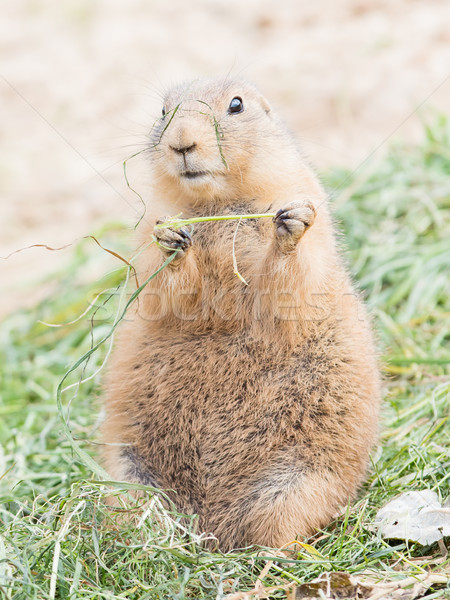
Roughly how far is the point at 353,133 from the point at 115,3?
6287mm

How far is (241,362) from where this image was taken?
13.0ft

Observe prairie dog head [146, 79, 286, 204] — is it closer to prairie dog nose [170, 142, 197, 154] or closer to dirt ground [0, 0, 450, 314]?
prairie dog nose [170, 142, 197, 154]

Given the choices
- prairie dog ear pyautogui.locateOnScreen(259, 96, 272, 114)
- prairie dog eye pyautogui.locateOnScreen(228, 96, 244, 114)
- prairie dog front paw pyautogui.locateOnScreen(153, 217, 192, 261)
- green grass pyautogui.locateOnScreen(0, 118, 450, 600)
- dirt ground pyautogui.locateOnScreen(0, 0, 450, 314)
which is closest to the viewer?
green grass pyautogui.locateOnScreen(0, 118, 450, 600)

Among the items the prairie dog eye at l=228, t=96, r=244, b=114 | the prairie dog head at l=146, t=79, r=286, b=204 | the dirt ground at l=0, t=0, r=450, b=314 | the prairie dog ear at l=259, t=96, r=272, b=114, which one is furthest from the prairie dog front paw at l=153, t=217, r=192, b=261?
the dirt ground at l=0, t=0, r=450, b=314

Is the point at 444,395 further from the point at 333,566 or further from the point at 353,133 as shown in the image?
the point at 353,133

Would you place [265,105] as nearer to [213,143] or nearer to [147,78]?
[213,143]

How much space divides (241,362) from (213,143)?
126 centimetres

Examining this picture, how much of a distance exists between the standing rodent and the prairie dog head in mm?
10

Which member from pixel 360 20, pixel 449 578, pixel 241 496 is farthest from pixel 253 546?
pixel 360 20


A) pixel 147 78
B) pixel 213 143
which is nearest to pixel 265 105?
pixel 213 143

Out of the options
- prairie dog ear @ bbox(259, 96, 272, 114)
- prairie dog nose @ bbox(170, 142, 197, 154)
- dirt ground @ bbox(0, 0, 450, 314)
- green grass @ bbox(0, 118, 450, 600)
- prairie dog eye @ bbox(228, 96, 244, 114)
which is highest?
dirt ground @ bbox(0, 0, 450, 314)

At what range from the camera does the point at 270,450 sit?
3.86m

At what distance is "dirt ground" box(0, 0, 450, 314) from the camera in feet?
30.3

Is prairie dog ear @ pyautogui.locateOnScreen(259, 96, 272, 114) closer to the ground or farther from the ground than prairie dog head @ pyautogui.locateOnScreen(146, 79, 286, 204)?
farther from the ground
